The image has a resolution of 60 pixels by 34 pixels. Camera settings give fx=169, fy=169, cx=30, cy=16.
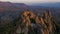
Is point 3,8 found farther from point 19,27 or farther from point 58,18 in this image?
point 58,18

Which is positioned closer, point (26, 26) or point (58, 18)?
point (26, 26)

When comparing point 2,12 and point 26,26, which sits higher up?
point 2,12

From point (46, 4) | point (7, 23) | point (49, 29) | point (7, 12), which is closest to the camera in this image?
point (7, 23)

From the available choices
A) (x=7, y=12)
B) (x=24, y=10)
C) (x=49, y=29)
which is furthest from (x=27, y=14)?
(x=49, y=29)

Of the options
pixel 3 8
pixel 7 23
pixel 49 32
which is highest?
pixel 3 8

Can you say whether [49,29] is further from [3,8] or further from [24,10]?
[3,8]

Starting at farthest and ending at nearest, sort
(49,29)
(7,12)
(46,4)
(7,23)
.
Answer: (46,4), (49,29), (7,12), (7,23)
